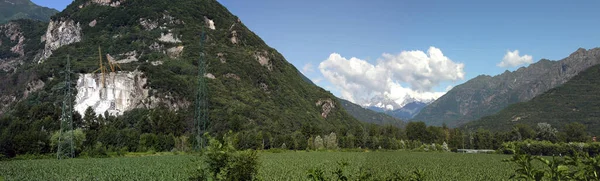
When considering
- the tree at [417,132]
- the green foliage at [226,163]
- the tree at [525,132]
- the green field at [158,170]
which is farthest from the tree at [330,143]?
the green foliage at [226,163]

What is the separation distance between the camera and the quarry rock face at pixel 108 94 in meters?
147

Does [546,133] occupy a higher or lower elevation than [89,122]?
lower

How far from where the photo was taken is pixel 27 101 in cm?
14700

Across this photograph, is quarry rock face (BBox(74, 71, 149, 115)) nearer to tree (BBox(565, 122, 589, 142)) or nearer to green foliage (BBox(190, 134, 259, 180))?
green foliage (BBox(190, 134, 259, 180))

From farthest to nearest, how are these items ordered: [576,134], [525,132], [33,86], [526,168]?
[525,132], [33,86], [576,134], [526,168]

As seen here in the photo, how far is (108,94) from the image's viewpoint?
493 feet

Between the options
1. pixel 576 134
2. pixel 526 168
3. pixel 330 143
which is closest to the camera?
pixel 526 168

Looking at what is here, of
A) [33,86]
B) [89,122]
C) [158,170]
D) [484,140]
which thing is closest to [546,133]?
[484,140]

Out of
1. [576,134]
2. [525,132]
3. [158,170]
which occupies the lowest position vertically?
[576,134]

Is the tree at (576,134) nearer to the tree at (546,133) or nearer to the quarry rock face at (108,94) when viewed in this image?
the tree at (546,133)

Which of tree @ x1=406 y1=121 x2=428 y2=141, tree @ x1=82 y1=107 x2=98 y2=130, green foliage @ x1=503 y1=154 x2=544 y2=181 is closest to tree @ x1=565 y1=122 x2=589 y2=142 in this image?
tree @ x1=406 y1=121 x2=428 y2=141

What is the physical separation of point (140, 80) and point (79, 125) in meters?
39.7

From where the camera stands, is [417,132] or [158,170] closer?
[158,170]

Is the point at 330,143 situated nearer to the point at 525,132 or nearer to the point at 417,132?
the point at 417,132
